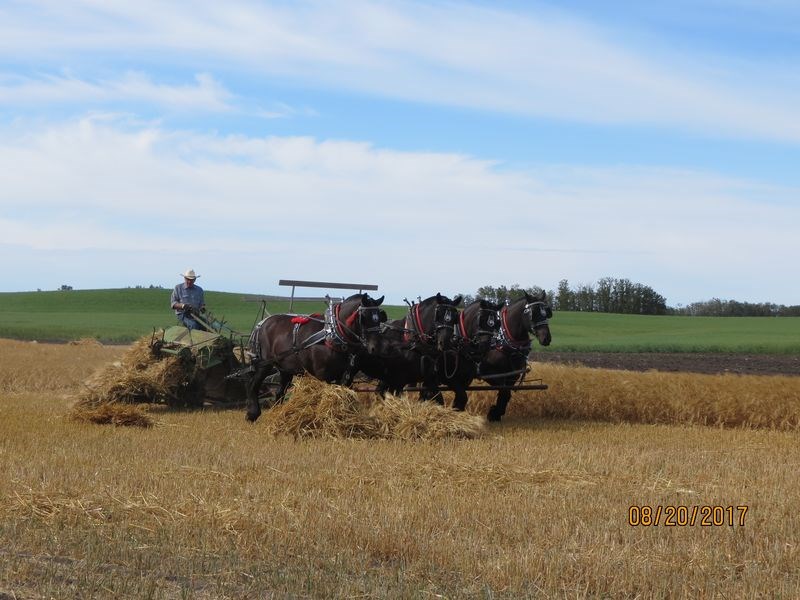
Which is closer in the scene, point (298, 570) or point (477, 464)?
point (298, 570)

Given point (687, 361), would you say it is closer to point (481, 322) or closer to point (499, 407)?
point (499, 407)

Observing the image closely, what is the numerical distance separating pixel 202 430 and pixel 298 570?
749 cm

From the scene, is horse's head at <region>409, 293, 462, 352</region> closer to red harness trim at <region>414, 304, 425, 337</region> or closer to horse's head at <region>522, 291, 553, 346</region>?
red harness trim at <region>414, 304, 425, 337</region>

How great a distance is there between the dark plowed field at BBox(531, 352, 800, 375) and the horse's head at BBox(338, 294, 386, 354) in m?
16.1

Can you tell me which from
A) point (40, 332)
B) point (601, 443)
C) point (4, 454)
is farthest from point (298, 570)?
point (40, 332)

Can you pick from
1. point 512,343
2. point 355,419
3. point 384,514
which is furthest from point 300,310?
point 384,514

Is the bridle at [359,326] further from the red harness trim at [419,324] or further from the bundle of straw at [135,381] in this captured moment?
the bundle of straw at [135,381]

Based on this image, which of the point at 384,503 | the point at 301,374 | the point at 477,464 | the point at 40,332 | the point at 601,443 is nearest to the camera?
the point at 384,503

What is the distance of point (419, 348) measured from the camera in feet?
46.1

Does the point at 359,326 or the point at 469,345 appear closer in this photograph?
the point at 359,326

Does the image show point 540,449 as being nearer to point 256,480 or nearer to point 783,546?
point 256,480

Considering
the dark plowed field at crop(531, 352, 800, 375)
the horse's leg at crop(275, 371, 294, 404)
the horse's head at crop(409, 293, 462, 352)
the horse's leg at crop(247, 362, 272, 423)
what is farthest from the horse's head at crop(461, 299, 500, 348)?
the dark plowed field at crop(531, 352, 800, 375)

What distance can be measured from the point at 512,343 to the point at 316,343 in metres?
2.97

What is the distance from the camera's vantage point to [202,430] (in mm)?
13398
